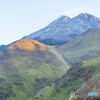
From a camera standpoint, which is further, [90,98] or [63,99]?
[63,99]

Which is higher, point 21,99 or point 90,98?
point 90,98

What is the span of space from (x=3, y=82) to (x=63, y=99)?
101393 mm

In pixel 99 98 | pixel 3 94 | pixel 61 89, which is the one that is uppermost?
pixel 99 98

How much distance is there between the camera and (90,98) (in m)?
43.2

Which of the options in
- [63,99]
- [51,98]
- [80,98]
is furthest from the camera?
[51,98]

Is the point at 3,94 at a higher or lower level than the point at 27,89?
higher

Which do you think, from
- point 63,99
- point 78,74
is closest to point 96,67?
point 78,74

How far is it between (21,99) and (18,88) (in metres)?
26.9

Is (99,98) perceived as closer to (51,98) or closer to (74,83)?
(51,98)

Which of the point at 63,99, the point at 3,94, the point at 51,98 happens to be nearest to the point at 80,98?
the point at 63,99

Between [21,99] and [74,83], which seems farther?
[21,99]

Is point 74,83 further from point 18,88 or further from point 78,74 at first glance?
point 18,88

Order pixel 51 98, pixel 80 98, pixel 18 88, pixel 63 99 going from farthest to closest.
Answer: pixel 18 88 → pixel 51 98 → pixel 63 99 → pixel 80 98

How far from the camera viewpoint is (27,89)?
19562cm
